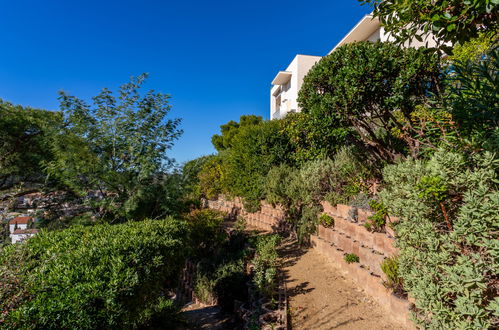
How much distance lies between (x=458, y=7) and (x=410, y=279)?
121 inches

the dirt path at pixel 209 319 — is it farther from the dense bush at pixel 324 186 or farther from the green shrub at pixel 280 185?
the green shrub at pixel 280 185

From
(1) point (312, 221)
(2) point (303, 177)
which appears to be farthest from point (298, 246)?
(2) point (303, 177)

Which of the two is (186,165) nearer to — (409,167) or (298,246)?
(298,246)

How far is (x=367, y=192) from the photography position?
7.20m

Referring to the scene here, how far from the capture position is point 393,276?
419cm

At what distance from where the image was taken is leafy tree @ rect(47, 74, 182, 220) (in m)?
5.70

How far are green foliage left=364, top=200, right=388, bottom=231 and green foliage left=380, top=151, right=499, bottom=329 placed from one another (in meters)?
2.29

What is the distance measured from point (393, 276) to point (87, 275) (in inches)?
185

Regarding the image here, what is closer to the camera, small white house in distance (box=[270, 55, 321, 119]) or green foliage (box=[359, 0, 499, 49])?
green foliage (box=[359, 0, 499, 49])

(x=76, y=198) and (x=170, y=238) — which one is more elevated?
(x=76, y=198)

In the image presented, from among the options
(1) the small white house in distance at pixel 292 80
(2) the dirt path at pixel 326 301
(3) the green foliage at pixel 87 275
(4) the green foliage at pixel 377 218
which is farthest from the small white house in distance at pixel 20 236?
(1) the small white house in distance at pixel 292 80

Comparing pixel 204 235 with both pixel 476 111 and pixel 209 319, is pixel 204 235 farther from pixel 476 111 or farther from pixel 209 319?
pixel 476 111

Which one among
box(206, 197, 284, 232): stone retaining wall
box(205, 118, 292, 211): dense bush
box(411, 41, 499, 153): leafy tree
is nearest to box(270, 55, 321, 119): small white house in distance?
box(205, 118, 292, 211): dense bush

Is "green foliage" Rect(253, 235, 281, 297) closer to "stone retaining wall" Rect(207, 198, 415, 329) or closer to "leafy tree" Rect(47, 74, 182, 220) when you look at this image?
"stone retaining wall" Rect(207, 198, 415, 329)
